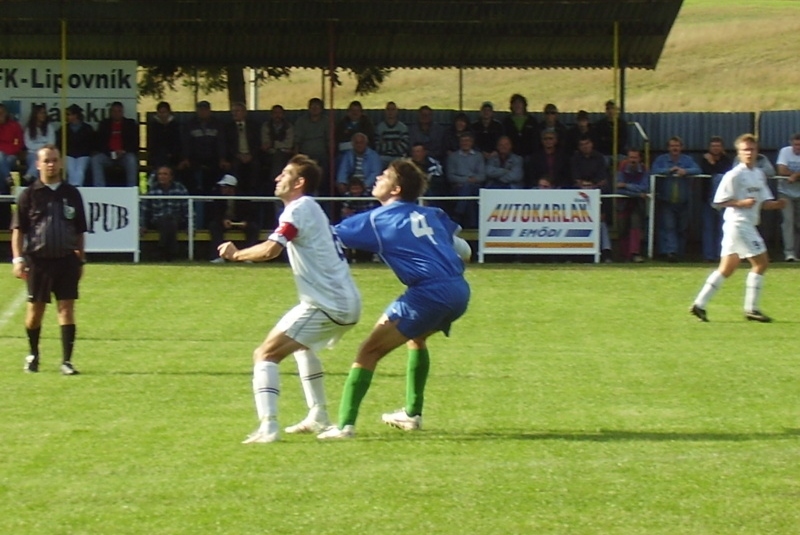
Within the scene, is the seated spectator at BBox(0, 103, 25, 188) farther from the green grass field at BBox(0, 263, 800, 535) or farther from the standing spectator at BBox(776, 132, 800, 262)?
the standing spectator at BBox(776, 132, 800, 262)

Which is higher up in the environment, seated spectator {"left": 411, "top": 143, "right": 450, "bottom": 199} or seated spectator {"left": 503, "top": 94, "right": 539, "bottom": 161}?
seated spectator {"left": 503, "top": 94, "right": 539, "bottom": 161}

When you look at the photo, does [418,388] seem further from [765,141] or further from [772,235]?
[765,141]

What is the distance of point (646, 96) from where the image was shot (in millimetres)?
50875

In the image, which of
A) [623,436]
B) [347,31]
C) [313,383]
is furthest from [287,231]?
[347,31]

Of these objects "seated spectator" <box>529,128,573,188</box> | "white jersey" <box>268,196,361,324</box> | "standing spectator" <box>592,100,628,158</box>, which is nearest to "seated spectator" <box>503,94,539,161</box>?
"seated spectator" <box>529,128,573,188</box>

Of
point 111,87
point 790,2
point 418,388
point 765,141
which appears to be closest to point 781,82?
point 790,2

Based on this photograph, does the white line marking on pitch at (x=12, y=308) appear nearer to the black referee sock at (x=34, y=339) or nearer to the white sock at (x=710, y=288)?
A: the black referee sock at (x=34, y=339)

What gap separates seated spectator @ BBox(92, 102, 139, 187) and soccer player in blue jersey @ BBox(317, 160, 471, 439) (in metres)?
12.9

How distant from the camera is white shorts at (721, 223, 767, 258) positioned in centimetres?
1403

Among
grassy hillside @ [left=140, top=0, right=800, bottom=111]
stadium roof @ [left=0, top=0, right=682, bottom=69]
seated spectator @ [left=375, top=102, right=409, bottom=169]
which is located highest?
grassy hillside @ [left=140, top=0, right=800, bottom=111]

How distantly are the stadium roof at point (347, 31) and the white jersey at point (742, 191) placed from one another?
284 inches

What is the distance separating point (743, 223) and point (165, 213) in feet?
28.0

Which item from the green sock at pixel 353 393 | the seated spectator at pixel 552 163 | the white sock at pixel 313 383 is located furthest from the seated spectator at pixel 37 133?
the green sock at pixel 353 393

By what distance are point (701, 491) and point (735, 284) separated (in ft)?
34.3
